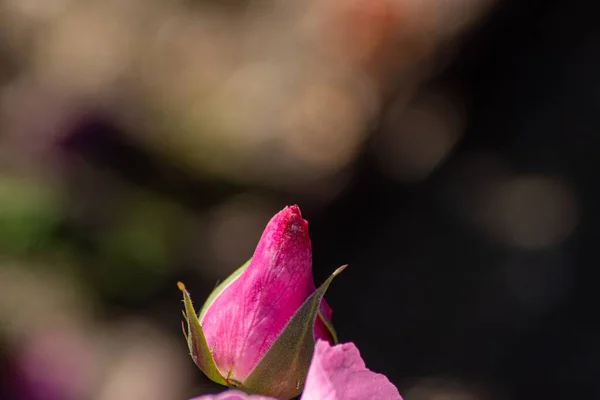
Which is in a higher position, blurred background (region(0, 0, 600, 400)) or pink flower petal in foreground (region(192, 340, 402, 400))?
pink flower petal in foreground (region(192, 340, 402, 400))

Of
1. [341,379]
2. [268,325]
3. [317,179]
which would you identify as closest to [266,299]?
[268,325]

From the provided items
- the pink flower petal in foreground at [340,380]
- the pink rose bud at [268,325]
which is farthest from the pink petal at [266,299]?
the pink flower petal in foreground at [340,380]

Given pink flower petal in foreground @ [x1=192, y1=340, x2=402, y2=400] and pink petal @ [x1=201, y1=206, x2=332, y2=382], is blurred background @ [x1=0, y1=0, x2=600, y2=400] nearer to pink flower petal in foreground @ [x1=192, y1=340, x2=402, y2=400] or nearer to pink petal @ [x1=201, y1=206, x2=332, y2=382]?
Result: pink petal @ [x1=201, y1=206, x2=332, y2=382]

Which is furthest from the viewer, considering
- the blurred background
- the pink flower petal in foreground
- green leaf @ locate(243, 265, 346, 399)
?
the blurred background

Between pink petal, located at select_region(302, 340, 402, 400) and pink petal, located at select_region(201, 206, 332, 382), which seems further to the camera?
pink petal, located at select_region(201, 206, 332, 382)

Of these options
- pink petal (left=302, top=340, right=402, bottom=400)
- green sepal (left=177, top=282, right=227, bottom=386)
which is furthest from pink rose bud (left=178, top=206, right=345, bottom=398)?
pink petal (left=302, top=340, right=402, bottom=400)

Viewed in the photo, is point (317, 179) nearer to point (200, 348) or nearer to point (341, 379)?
point (200, 348)

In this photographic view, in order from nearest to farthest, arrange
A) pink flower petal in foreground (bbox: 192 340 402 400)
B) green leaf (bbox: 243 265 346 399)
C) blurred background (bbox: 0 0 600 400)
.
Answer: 1. pink flower petal in foreground (bbox: 192 340 402 400)
2. green leaf (bbox: 243 265 346 399)
3. blurred background (bbox: 0 0 600 400)

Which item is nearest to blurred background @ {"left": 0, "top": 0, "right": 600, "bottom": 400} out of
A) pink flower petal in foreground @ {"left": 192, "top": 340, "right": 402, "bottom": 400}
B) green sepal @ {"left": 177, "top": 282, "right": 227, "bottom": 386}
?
green sepal @ {"left": 177, "top": 282, "right": 227, "bottom": 386}
